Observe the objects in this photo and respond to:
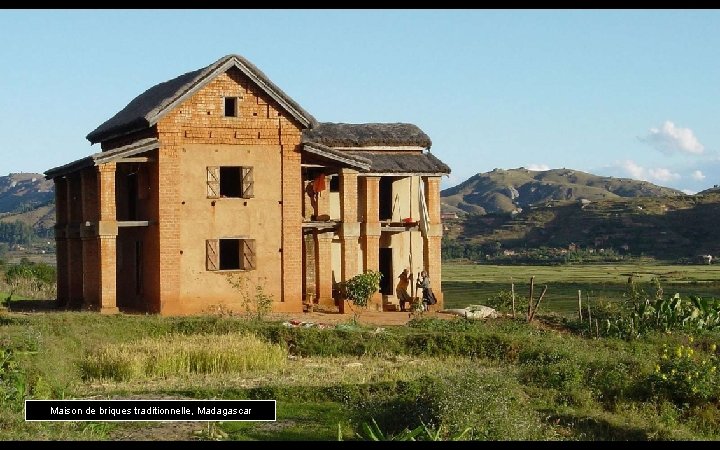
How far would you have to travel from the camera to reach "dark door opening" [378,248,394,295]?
38.1 meters

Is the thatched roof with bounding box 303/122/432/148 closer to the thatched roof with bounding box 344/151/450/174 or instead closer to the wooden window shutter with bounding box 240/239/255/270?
the thatched roof with bounding box 344/151/450/174

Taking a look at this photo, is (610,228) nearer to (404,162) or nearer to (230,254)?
(404,162)

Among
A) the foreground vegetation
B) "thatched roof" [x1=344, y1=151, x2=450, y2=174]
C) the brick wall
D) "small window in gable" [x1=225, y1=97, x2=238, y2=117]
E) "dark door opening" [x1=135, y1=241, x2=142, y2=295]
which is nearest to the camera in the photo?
the foreground vegetation

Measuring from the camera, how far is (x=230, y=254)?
→ 33062 millimetres

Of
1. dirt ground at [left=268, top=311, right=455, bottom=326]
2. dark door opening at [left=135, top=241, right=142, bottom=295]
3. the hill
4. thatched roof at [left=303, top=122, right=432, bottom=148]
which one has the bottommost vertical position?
dirt ground at [left=268, top=311, right=455, bottom=326]

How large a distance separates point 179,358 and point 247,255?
33.7ft

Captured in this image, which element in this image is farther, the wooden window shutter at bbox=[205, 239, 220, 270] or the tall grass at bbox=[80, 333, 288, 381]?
the wooden window shutter at bbox=[205, 239, 220, 270]

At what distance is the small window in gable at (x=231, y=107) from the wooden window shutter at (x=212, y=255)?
11.5ft

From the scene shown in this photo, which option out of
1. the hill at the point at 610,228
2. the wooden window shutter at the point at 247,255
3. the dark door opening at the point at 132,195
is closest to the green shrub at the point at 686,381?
the wooden window shutter at the point at 247,255

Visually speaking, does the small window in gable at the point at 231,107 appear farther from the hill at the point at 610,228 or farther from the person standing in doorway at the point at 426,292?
the hill at the point at 610,228

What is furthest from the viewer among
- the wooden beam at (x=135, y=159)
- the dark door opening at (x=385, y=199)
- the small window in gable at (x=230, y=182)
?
the dark door opening at (x=385, y=199)

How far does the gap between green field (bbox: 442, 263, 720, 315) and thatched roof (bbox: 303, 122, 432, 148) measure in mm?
6273

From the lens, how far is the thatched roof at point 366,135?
37.8 meters

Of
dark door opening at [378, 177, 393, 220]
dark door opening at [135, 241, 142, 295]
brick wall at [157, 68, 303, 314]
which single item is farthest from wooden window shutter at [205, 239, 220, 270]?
dark door opening at [378, 177, 393, 220]
